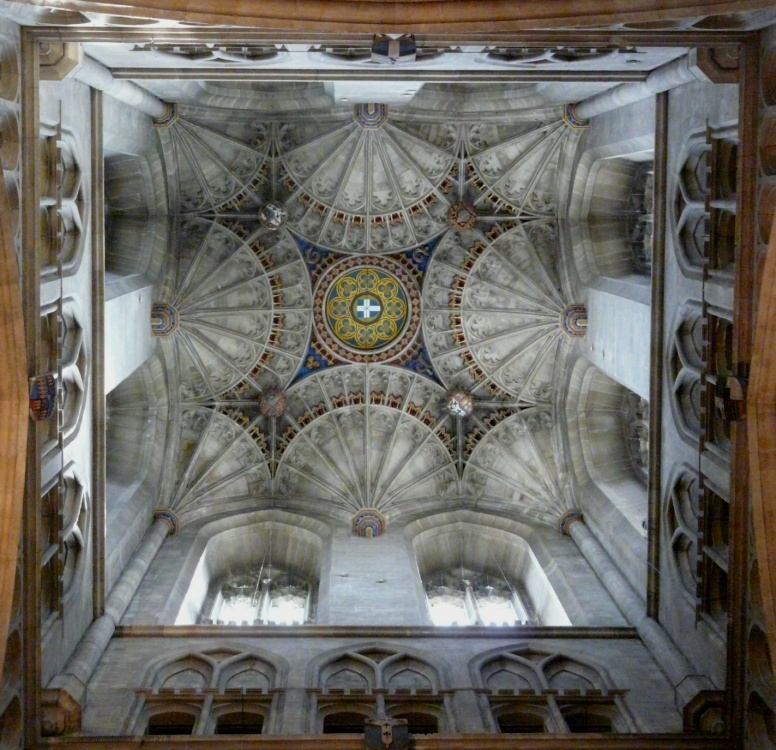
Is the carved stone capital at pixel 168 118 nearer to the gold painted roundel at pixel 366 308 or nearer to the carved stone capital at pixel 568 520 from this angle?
the gold painted roundel at pixel 366 308

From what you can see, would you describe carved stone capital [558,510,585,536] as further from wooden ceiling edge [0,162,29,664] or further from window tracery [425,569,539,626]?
wooden ceiling edge [0,162,29,664]

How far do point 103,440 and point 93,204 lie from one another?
3586 mm

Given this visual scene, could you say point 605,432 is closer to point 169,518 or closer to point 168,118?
point 169,518

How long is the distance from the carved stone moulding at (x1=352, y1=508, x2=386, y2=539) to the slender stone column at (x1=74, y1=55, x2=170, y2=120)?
876 centimetres

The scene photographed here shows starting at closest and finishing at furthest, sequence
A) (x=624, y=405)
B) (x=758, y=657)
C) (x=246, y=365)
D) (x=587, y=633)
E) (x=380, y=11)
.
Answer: (x=380, y=11) → (x=758, y=657) → (x=587, y=633) → (x=624, y=405) → (x=246, y=365)

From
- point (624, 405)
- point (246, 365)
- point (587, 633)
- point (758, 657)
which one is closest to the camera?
point (758, 657)

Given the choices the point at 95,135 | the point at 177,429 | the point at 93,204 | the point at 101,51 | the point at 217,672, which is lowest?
the point at 217,672

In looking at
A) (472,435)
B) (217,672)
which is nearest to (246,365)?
(472,435)

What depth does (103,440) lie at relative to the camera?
1596 cm

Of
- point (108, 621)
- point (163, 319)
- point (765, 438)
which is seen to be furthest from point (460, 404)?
point (765, 438)

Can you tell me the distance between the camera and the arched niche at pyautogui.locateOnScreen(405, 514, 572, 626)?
21.0 metres

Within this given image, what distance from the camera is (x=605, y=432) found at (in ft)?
70.6

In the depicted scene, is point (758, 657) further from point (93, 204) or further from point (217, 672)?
point (93, 204)

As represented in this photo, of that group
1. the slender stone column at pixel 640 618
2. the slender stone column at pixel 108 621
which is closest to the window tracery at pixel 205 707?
the slender stone column at pixel 108 621
